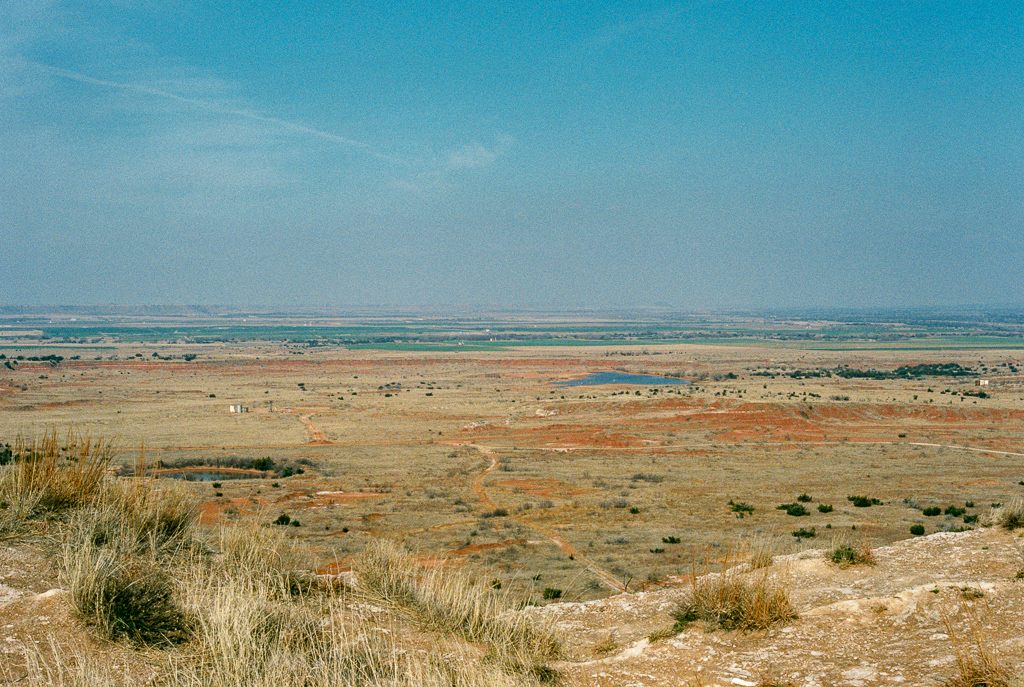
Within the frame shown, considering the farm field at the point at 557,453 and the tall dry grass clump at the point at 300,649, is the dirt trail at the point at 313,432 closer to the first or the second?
the farm field at the point at 557,453

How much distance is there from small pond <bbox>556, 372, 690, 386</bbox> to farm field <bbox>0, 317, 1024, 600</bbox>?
10.5 ft

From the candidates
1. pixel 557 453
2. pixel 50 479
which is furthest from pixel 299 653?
pixel 557 453

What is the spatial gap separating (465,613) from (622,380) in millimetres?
77465

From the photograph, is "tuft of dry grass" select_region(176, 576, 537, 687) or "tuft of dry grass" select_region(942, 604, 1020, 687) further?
"tuft of dry grass" select_region(942, 604, 1020, 687)

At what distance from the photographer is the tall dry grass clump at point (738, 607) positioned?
7688 mm

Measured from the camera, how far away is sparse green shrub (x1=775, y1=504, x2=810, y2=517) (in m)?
22.8

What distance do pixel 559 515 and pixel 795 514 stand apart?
26.3 feet

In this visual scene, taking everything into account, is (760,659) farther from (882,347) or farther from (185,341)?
(185,341)

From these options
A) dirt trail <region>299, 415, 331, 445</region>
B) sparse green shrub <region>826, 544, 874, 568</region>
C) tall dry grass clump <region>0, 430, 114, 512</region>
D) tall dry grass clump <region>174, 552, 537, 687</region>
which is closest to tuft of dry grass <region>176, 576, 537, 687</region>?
tall dry grass clump <region>174, 552, 537, 687</region>

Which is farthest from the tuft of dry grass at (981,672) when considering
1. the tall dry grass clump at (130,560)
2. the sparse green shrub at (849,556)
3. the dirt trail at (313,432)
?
the dirt trail at (313,432)

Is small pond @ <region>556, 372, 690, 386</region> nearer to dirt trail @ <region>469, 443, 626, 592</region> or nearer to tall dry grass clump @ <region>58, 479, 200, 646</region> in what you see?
dirt trail @ <region>469, 443, 626, 592</region>

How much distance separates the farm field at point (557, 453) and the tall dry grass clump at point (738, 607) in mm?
1088

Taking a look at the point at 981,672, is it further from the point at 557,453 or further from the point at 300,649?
the point at 557,453

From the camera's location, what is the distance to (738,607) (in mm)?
7898
